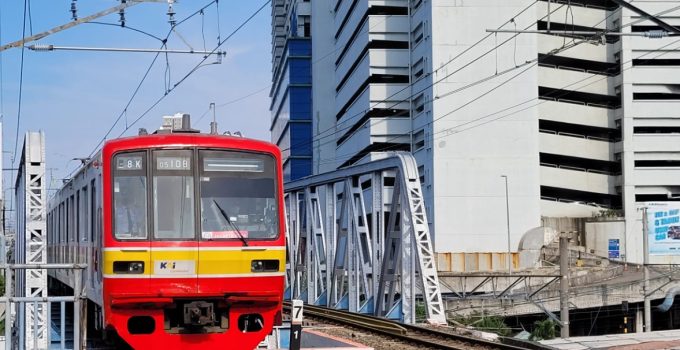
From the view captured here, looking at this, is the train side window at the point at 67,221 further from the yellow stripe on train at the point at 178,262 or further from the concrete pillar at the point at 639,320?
the concrete pillar at the point at 639,320

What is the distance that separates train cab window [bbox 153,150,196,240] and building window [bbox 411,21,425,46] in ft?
158

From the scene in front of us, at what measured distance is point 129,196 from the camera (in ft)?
41.4

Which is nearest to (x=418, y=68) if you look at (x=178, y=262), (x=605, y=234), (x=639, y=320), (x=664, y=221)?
(x=605, y=234)

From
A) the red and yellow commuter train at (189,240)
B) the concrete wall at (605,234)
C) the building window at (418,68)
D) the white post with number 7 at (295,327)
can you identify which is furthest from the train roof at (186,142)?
the concrete wall at (605,234)

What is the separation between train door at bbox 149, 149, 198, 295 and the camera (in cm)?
1241

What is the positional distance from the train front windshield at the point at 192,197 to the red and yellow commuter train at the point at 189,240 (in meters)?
0.01

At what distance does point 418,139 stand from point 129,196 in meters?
49.2

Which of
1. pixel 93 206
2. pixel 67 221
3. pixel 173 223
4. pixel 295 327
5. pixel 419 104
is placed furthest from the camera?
pixel 419 104

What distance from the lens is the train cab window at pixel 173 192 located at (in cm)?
1259

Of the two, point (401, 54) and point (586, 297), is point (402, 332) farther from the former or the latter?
point (401, 54)

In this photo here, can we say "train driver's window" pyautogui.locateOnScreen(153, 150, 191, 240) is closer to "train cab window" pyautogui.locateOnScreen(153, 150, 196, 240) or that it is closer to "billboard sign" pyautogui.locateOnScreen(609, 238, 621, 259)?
"train cab window" pyautogui.locateOnScreen(153, 150, 196, 240)

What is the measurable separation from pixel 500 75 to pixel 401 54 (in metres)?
8.75

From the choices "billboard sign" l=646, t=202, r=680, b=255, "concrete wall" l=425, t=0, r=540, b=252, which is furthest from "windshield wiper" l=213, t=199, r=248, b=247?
"billboard sign" l=646, t=202, r=680, b=255

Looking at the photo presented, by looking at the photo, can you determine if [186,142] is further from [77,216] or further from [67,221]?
[67,221]
